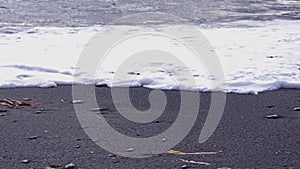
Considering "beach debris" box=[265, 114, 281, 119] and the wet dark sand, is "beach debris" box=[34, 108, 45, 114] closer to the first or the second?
the wet dark sand

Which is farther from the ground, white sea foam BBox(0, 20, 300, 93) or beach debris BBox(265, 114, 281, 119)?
white sea foam BBox(0, 20, 300, 93)

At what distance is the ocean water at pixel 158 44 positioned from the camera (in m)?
5.09

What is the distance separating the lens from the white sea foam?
16.4ft

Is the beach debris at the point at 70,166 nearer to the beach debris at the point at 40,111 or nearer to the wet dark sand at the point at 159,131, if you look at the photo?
the wet dark sand at the point at 159,131

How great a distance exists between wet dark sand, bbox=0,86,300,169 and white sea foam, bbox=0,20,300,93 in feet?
1.28

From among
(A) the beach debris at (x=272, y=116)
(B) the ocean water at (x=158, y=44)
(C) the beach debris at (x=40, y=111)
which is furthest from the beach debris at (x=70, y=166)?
(B) the ocean water at (x=158, y=44)

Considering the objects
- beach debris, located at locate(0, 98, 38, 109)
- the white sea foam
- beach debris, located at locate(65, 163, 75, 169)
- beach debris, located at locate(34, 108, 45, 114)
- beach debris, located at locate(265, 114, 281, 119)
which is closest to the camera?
beach debris, located at locate(65, 163, 75, 169)

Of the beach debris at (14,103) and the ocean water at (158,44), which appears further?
the ocean water at (158,44)

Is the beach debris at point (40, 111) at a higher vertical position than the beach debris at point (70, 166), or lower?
higher

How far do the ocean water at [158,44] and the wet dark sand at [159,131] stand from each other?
1.45ft

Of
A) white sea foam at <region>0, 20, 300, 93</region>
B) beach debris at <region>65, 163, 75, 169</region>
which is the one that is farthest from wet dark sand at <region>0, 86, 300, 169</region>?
white sea foam at <region>0, 20, 300, 93</region>

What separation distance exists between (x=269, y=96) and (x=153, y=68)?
1.49 metres

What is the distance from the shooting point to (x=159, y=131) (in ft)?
12.0

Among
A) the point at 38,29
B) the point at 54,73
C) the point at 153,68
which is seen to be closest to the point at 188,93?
the point at 153,68
